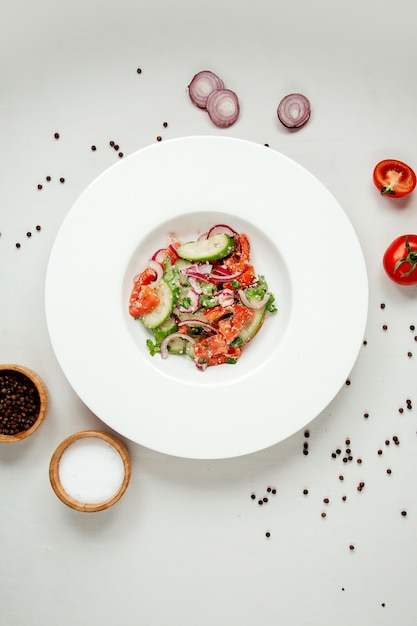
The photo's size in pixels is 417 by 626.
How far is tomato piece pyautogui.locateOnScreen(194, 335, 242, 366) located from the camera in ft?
11.1

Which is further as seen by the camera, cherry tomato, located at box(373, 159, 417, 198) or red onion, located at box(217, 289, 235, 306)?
cherry tomato, located at box(373, 159, 417, 198)

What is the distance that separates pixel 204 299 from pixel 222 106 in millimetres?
1218

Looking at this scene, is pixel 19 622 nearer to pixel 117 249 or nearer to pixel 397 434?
pixel 117 249

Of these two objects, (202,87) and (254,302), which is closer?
(254,302)

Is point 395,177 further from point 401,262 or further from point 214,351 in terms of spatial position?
point 214,351

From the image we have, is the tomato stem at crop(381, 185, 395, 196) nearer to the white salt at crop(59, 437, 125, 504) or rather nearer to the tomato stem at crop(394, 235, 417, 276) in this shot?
the tomato stem at crop(394, 235, 417, 276)

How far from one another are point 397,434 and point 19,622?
267 centimetres

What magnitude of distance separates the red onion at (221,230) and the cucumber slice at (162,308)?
41cm

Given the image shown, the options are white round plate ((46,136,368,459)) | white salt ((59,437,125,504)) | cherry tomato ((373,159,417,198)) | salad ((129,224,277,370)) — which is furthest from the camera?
cherry tomato ((373,159,417,198))

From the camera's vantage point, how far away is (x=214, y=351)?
134 inches

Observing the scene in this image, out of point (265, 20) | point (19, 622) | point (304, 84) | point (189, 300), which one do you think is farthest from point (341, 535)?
point (265, 20)

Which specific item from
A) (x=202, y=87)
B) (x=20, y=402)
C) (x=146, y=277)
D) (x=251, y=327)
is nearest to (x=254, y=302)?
(x=251, y=327)

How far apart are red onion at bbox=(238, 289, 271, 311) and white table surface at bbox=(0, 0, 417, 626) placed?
0.77 m

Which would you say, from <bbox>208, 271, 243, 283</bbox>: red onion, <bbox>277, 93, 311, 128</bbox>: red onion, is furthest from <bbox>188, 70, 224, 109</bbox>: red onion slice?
<bbox>208, 271, 243, 283</bbox>: red onion
